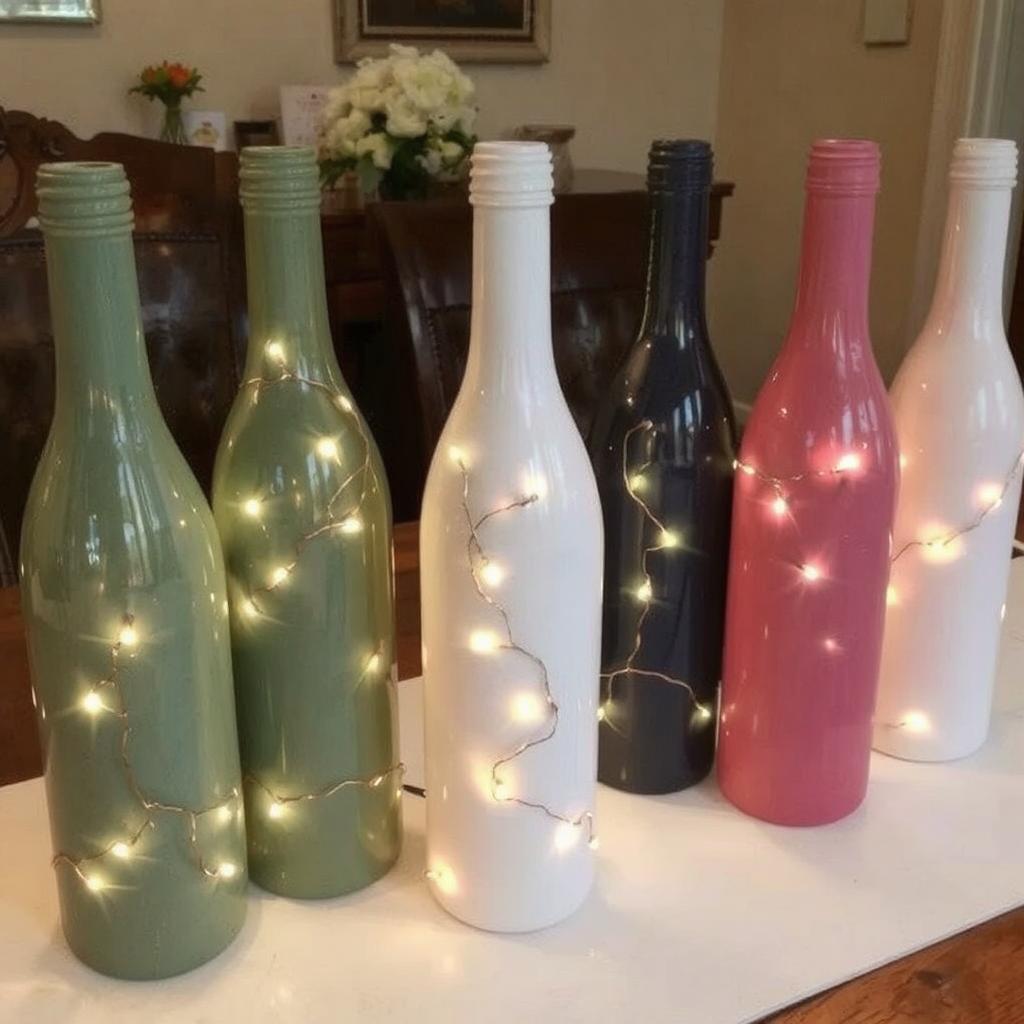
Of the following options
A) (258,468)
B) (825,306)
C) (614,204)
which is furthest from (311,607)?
(614,204)

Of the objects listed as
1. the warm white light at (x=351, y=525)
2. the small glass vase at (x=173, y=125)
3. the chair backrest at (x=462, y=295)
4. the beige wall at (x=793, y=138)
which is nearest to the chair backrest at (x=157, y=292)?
the chair backrest at (x=462, y=295)

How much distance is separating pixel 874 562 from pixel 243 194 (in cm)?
36

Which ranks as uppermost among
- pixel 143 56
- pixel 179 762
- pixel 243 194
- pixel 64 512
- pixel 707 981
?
pixel 143 56

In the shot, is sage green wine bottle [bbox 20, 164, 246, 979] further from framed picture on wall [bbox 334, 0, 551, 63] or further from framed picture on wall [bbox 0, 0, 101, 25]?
framed picture on wall [bbox 334, 0, 551, 63]

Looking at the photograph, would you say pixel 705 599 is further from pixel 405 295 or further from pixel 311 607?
pixel 405 295

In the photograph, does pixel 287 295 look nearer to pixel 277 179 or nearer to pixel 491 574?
pixel 277 179

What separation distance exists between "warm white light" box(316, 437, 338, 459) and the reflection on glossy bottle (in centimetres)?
16

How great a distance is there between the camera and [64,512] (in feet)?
1.50

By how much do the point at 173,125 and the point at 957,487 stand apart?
2202mm

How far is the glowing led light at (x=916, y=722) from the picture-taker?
70cm

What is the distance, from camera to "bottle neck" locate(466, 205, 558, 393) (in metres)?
0.46

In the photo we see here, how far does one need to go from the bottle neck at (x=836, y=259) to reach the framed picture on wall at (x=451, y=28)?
2.36 metres

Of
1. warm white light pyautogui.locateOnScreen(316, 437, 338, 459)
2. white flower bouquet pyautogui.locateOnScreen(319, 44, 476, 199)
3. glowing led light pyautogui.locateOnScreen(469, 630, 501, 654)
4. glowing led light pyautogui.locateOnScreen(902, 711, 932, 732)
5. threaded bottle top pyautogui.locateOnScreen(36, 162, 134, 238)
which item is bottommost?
glowing led light pyautogui.locateOnScreen(902, 711, 932, 732)

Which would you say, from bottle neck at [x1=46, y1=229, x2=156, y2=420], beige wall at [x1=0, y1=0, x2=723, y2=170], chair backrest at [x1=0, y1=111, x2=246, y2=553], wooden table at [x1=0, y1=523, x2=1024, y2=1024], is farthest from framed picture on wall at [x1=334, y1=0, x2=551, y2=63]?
wooden table at [x1=0, y1=523, x2=1024, y2=1024]
